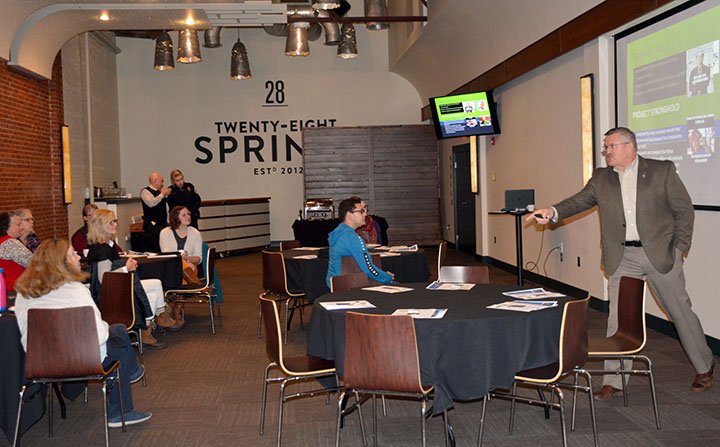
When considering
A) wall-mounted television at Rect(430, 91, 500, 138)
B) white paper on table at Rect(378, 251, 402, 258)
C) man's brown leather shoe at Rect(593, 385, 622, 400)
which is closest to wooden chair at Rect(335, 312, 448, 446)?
man's brown leather shoe at Rect(593, 385, 622, 400)

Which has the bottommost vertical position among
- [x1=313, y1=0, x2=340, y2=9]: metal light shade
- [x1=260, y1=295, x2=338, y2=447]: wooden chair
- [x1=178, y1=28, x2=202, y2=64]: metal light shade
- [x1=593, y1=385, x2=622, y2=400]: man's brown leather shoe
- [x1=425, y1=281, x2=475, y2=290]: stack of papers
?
[x1=593, y1=385, x2=622, y2=400]: man's brown leather shoe

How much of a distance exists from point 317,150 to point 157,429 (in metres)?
12.9

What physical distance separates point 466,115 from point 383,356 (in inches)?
357

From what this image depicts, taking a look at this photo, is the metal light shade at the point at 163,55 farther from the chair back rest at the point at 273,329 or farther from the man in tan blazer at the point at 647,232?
the chair back rest at the point at 273,329

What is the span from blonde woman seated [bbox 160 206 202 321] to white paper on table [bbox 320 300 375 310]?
3.90 meters

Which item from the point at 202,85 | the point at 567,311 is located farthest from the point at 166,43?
the point at 567,311

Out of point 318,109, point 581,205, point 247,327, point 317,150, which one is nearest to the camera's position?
point 581,205

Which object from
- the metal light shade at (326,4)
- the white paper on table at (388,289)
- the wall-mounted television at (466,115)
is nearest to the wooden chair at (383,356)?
the white paper on table at (388,289)

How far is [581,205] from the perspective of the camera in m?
5.48

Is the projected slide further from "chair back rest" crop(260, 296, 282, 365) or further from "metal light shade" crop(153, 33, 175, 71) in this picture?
"metal light shade" crop(153, 33, 175, 71)

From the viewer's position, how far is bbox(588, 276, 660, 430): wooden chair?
4.56 m

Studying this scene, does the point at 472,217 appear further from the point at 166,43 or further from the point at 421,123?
the point at 166,43

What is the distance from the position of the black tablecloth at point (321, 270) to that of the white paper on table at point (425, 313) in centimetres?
320

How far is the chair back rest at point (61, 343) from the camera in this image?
4.28m
